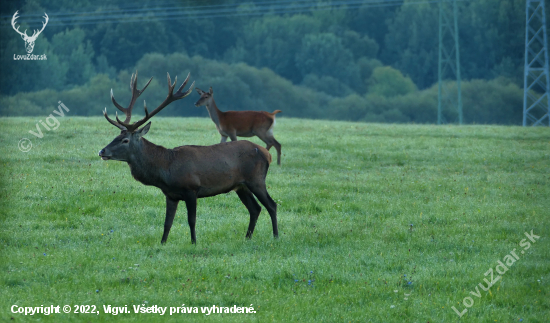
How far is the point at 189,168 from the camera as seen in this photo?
29.6 feet

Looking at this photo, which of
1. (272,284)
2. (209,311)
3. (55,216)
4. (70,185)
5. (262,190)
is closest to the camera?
(209,311)

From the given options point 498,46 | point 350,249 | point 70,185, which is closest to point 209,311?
point 350,249

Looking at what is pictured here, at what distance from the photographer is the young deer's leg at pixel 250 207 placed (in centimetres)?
949

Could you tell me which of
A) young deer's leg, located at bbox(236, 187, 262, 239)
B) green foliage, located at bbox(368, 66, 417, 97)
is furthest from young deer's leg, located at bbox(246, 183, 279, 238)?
green foliage, located at bbox(368, 66, 417, 97)

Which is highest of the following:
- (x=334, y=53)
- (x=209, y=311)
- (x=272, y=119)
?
(x=334, y=53)

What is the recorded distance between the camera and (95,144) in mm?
18312

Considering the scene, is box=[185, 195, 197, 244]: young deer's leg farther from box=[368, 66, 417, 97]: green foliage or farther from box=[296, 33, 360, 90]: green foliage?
box=[296, 33, 360, 90]: green foliage

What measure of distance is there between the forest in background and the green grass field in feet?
114

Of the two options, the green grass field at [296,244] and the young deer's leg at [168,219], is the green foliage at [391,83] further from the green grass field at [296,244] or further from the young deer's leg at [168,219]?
the young deer's leg at [168,219]

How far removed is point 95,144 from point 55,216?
8.10 metres

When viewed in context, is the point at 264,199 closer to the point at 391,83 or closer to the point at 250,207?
the point at 250,207

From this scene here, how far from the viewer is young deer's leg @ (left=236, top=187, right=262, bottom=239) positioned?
A: 9492 millimetres

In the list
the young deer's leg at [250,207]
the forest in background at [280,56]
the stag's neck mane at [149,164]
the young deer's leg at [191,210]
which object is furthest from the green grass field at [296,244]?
the forest in background at [280,56]

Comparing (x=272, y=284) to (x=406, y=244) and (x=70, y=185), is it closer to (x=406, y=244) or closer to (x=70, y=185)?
(x=406, y=244)
